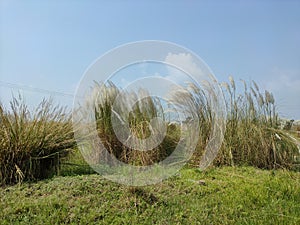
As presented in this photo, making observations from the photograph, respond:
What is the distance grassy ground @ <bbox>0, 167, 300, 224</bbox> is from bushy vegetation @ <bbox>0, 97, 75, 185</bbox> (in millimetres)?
253

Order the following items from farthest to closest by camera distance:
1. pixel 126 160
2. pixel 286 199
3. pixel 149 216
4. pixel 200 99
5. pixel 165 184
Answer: pixel 200 99 → pixel 126 160 → pixel 165 184 → pixel 286 199 → pixel 149 216

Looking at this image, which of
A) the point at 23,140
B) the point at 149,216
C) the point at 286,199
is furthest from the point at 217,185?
the point at 23,140

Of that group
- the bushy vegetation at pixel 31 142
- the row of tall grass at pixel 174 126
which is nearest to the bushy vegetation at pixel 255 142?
the row of tall grass at pixel 174 126

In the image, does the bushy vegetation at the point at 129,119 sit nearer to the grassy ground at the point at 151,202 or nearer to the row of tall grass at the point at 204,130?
the row of tall grass at the point at 204,130

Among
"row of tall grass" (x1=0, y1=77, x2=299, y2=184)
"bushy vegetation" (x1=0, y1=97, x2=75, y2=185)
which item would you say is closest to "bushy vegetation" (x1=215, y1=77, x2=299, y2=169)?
"row of tall grass" (x1=0, y1=77, x2=299, y2=184)

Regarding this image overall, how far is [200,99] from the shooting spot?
176 inches

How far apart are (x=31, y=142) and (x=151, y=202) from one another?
1.50 m

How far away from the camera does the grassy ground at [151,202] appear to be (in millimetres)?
2393

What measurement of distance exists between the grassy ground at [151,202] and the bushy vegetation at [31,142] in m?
0.25

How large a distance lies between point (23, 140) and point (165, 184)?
1.57 meters

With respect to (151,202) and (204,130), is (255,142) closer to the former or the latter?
(204,130)

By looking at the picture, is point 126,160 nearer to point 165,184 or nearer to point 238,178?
point 165,184

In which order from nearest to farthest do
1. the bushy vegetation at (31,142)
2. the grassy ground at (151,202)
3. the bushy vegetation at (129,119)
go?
the grassy ground at (151,202), the bushy vegetation at (31,142), the bushy vegetation at (129,119)

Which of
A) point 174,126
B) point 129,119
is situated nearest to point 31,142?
point 129,119
